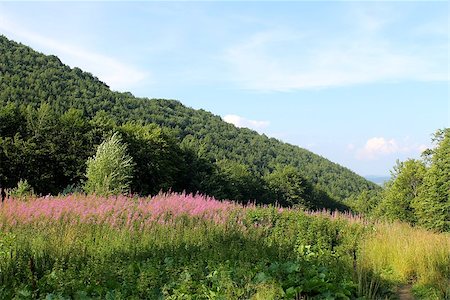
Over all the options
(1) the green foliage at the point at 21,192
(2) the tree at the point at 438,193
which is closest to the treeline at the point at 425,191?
(2) the tree at the point at 438,193

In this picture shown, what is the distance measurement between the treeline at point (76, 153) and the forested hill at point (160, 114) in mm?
2143

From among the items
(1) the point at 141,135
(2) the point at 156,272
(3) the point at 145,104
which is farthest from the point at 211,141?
(2) the point at 156,272

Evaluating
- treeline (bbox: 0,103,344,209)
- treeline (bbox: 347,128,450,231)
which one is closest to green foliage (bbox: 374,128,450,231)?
treeline (bbox: 347,128,450,231)

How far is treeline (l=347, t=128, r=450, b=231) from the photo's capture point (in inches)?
1253

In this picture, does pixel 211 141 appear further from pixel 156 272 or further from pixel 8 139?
pixel 156 272

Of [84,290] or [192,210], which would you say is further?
[192,210]

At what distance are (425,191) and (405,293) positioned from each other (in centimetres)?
3200

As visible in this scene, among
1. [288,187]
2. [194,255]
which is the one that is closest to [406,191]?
[288,187]

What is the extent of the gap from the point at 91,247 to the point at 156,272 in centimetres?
185

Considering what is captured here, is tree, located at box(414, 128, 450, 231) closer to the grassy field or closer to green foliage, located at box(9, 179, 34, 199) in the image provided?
the grassy field

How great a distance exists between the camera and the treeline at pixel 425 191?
1253 inches

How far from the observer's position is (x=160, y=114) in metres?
68.2

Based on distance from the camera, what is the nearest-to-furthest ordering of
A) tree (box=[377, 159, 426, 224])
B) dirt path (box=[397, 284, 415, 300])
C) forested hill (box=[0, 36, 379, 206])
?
1. dirt path (box=[397, 284, 415, 300])
2. tree (box=[377, 159, 426, 224])
3. forested hill (box=[0, 36, 379, 206])

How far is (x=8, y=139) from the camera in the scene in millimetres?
27656
